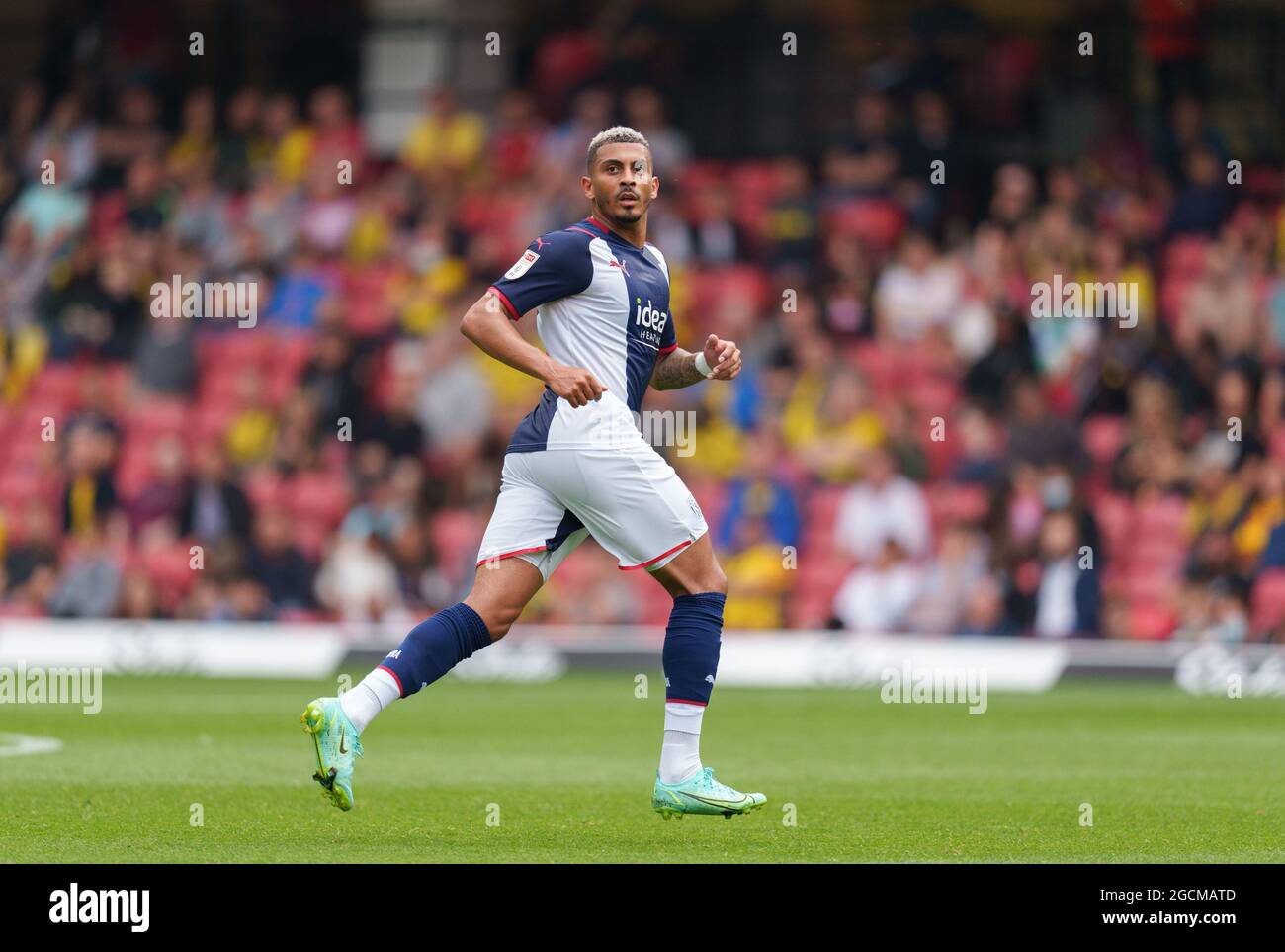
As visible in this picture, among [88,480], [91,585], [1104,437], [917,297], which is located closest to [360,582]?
[91,585]

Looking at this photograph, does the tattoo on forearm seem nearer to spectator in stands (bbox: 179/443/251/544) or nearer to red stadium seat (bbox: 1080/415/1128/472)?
red stadium seat (bbox: 1080/415/1128/472)

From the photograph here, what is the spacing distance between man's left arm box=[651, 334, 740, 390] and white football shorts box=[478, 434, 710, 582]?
0.43 m

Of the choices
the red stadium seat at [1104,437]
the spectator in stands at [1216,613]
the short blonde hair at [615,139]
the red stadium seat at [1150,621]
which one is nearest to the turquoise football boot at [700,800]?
the short blonde hair at [615,139]

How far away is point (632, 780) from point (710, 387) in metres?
9.65

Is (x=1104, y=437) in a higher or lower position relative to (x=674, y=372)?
higher

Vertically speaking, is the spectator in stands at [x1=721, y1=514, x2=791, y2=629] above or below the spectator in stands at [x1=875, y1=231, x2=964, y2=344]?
below

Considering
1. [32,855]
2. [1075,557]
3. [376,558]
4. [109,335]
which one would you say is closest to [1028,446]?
[1075,557]

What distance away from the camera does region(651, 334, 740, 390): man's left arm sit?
26.9ft

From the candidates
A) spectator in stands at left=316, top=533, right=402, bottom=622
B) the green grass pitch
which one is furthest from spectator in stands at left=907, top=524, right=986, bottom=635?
spectator in stands at left=316, top=533, right=402, bottom=622

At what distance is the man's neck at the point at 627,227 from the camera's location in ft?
26.9

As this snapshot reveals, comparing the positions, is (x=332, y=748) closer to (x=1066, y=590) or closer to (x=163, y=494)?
(x=1066, y=590)

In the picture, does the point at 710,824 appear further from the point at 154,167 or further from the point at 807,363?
the point at 154,167

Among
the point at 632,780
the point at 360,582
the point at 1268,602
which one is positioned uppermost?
the point at 360,582

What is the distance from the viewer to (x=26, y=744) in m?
11.3
